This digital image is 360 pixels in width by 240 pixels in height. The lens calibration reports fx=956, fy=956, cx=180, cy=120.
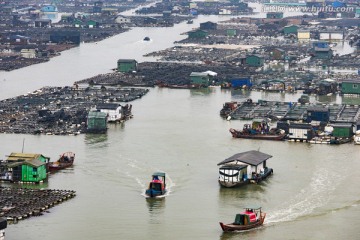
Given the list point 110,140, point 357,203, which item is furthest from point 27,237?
point 110,140

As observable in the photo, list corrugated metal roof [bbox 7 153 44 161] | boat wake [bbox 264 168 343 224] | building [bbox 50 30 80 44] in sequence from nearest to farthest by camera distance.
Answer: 1. boat wake [bbox 264 168 343 224]
2. corrugated metal roof [bbox 7 153 44 161]
3. building [bbox 50 30 80 44]

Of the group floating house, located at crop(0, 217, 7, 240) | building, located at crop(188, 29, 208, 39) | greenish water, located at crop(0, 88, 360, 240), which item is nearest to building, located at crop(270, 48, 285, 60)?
building, located at crop(188, 29, 208, 39)

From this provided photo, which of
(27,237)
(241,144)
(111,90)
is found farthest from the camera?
(111,90)

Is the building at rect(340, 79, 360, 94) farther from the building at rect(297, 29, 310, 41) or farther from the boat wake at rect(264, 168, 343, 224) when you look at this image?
the building at rect(297, 29, 310, 41)

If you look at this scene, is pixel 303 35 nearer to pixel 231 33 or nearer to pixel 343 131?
pixel 231 33

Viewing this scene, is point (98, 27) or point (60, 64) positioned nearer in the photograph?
point (60, 64)

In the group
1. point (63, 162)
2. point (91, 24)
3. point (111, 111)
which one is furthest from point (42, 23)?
point (63, 162)

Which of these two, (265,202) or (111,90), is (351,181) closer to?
(265,202)
